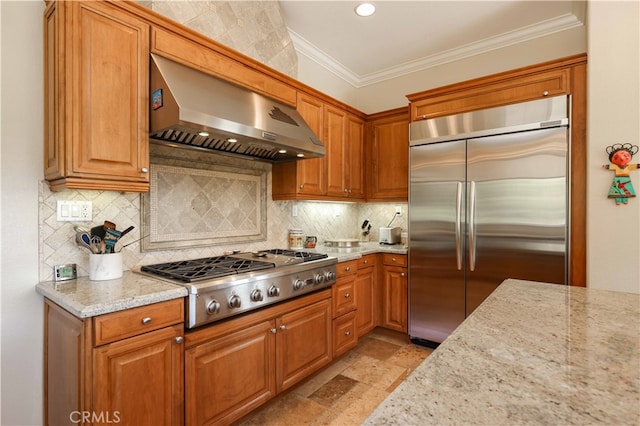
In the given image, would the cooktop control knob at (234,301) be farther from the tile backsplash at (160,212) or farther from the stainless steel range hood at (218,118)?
the stainless steel range hood at (218,118)

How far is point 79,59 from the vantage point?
157 cm

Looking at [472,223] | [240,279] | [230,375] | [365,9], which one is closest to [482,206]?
[472,223]

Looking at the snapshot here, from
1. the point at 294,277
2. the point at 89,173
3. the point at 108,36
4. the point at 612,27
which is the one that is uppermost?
the point at 612,27

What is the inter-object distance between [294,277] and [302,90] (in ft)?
5.56

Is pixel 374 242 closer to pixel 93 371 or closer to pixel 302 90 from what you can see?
pixel 302 90

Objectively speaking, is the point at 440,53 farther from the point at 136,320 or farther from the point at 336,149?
the point at 136,320

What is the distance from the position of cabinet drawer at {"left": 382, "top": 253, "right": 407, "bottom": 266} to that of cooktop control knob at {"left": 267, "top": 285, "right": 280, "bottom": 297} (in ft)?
5.26

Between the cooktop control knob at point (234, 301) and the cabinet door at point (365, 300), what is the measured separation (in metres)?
1.45

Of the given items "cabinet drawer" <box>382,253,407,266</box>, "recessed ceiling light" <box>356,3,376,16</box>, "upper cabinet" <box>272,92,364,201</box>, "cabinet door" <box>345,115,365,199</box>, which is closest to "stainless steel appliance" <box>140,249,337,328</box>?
"upper cabinet" <box>272,92,364,201</box>

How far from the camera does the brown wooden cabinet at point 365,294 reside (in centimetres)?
306

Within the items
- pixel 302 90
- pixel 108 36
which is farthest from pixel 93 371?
pixel 302 90

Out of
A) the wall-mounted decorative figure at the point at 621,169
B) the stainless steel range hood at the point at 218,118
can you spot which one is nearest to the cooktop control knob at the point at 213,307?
the stainless steel range hood at the point at 218,118

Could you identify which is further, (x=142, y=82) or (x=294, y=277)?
(x=294, y=277)

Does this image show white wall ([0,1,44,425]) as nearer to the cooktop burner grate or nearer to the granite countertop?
the cooktop burner grate
